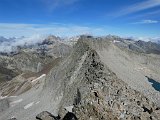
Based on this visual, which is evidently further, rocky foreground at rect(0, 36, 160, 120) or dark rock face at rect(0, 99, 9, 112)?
dark rock face at rect(0, 99, 9, 112)

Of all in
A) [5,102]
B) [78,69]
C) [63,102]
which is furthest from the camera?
[5,102]

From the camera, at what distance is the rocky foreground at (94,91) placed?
25.5 meters

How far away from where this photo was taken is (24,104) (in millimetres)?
93188

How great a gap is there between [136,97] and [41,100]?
60.4 meters

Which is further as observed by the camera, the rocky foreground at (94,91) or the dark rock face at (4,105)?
the dark rock face at (4,105)

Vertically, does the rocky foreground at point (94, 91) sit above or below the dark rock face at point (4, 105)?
above

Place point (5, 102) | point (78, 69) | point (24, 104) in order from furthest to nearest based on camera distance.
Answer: point (5, 102) < point (24, 104) < point (78, 69)

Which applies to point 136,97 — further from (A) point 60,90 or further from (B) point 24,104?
(B) point 24,104

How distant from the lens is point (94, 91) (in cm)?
2641

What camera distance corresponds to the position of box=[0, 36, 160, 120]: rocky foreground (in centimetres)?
2550

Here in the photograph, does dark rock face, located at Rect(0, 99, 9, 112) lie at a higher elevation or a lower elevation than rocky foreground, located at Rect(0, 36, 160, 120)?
lower

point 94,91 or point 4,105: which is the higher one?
point 94,91

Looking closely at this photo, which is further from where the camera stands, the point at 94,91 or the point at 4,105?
the point at 4,105

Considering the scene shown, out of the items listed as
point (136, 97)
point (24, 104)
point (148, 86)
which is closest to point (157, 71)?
point (148, 86)
